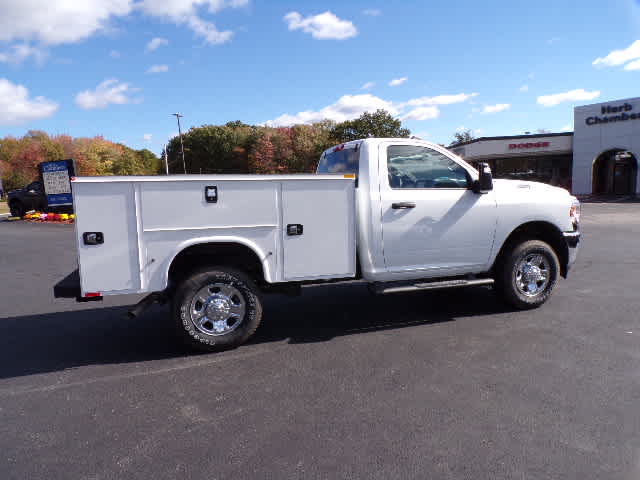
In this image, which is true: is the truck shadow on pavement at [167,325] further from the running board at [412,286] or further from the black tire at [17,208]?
the black tire at [17,208]

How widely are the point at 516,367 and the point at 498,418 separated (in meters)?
0.97

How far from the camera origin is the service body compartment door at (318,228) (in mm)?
4285

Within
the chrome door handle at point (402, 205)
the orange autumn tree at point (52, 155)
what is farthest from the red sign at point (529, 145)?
the orange autumn tree at point (52, 155)

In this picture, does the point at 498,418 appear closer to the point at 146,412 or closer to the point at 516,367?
the point at 516,367

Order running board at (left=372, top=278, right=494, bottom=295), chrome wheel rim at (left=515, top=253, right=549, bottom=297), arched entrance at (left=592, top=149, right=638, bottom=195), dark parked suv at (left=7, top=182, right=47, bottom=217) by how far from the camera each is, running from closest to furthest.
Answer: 1. running board at (left=372, top=278, right=494, bottom=295)
2. chrome wheel rim at (left=515, top=253, right=549, bottom=297)
3. dark parked suv at (left=7, top=182, right=47, bottom=217)
4. arched entrance at (left=592, top=149, right=638, bottom=195)

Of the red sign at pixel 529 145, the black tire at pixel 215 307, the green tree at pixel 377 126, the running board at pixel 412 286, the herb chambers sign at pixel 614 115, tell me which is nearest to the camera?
the black tire at pixel 215 307

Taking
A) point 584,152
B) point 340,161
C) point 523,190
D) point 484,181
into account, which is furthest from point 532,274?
point 584,152

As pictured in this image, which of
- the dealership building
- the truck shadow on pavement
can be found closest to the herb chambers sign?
the dealership building

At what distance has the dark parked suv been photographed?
23297mm

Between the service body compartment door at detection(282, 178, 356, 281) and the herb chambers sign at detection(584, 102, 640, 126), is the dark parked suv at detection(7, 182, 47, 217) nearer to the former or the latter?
the service body compartment door at detection(282, 178, 356, 281)

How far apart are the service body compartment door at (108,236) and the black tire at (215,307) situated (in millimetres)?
475

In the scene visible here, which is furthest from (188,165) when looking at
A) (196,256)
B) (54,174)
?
(196,256)

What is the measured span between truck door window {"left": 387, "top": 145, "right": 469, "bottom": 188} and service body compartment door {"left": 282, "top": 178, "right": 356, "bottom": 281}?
71 centimetres

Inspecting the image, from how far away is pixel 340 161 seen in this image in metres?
5.43
